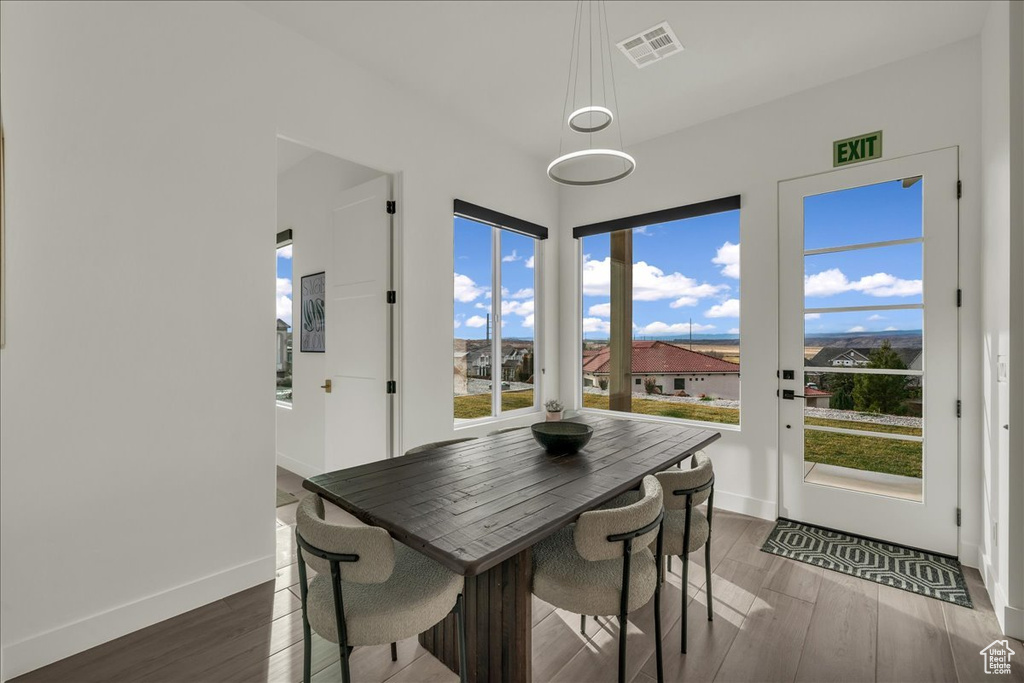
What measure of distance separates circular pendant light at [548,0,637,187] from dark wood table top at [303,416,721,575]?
144 cm

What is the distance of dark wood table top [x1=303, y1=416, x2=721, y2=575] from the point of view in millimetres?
1265

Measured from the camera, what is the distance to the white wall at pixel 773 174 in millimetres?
2619

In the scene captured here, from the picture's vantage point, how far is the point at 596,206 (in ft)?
14.0

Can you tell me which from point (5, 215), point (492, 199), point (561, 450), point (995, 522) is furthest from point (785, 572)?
point (5, 215)

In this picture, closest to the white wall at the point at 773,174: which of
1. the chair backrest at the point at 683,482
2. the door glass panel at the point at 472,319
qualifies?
the door glass panel at the point at 472,319

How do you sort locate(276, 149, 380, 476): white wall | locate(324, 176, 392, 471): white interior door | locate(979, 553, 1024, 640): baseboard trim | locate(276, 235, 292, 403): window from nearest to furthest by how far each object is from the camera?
1. locate(979, 553, 1024, 640): baseboard trim
2. locate(324, 176, 392, 471): white interior door
3. locate(276, 149, 380, 476): white wall
4. locate(276, 235, 292, 403): window

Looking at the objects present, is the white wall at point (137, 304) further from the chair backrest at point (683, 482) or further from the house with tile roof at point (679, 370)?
the house with tile roof at point (679, 370)

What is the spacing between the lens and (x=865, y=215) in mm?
2988

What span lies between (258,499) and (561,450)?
1.65 meters

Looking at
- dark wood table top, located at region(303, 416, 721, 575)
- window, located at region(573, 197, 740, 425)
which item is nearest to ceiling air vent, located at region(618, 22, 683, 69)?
window, located at region(573, 197, 740, 425)

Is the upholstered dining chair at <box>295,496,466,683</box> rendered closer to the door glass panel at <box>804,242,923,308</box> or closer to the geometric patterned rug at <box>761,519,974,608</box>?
the geometric patterned rug at <box>761,519,974,608</box>

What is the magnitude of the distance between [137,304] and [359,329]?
4.79 ft

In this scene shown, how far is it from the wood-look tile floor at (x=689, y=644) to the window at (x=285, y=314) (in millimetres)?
2860

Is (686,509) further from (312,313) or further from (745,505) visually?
(312,313)
